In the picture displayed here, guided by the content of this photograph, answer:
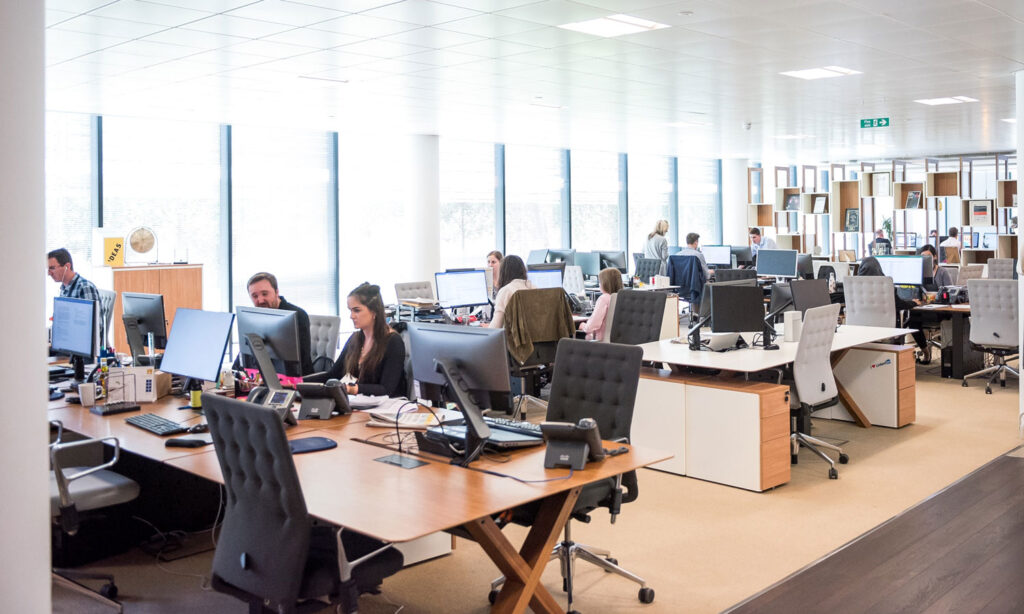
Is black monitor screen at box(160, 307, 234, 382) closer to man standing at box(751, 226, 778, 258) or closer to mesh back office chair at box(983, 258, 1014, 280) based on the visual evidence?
mesh back office chair at box(983, 258, 1014, 280)

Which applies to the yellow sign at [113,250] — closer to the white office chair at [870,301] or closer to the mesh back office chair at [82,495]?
the mesh back office chair at [82,495]

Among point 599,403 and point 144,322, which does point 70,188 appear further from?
point 599,403

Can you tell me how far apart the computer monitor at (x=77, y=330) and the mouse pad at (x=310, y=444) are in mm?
2003

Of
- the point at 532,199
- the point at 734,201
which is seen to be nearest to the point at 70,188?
the point at 532,199

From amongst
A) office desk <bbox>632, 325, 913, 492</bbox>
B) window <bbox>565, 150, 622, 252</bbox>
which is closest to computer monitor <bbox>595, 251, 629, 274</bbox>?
window <bbox>565, 150, 622, 252</bbox>

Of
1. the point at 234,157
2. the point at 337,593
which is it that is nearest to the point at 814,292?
the point at 337,593

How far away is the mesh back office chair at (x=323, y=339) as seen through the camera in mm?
5715

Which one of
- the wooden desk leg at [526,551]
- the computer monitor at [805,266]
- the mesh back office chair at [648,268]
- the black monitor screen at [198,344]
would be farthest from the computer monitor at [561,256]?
the wooden desk leg at [526,551]

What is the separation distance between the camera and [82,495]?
13.0 feet

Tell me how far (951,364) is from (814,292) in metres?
2.84

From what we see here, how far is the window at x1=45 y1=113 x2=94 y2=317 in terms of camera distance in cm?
991

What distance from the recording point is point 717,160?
19.3 m

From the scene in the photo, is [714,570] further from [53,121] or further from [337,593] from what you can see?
[53,121]

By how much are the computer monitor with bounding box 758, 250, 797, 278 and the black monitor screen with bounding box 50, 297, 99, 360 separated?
950 cm
